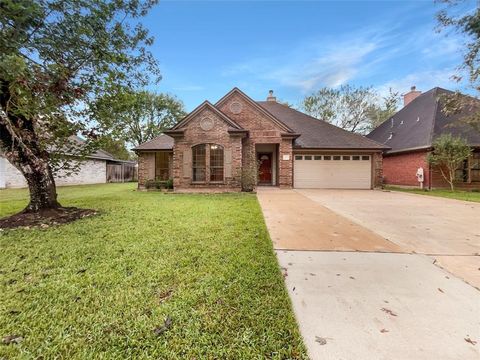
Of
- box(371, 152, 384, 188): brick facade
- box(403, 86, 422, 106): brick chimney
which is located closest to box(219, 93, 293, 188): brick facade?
box(371, 152, 384, 188): brick facade

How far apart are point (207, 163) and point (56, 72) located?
8379 mm

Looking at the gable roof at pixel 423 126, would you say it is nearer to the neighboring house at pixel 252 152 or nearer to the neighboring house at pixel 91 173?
the neighboring house at pixel 252 152

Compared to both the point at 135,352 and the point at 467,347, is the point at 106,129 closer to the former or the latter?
the point at 135,352

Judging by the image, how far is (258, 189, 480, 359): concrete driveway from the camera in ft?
5.65

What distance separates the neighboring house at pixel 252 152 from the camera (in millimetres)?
12820

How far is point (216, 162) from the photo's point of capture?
12992mm

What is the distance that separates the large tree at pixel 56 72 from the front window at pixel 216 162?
646 cm

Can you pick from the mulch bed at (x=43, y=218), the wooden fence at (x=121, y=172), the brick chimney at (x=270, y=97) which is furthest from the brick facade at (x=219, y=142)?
the wooden fence at (x=121, y=172)

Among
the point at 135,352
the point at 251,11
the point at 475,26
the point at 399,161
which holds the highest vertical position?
the point at 251,11

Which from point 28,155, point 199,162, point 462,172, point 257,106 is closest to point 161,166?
point 199,162

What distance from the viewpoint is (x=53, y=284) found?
2.62 metres

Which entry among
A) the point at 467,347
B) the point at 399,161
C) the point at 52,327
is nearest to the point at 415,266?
the point at 467,347

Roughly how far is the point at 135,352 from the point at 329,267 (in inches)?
96.0

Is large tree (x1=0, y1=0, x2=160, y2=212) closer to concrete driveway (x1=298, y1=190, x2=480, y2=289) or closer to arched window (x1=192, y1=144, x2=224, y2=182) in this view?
arched window (x1=192, y1=144, x2=224, y2=182)
